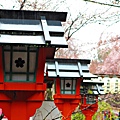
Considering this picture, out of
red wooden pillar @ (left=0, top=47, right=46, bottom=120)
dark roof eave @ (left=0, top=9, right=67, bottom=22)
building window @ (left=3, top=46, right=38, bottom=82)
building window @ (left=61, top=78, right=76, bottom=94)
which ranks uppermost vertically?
building window @ (left=61, top=78, right=76, bottom=94)

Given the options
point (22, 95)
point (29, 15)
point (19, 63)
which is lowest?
point (22, 95)

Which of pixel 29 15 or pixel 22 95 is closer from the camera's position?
pixel 29 15

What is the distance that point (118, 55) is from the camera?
363 inches

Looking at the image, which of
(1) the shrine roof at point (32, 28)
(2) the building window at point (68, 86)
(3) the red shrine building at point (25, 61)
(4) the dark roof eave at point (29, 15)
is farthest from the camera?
(2) the building window at point (68, 86)

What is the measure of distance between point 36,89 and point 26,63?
0.28 m

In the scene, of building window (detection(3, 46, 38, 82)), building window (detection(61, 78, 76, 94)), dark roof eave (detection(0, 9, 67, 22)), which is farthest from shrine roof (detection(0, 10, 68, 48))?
building window (detection(61, 78, 76, 94))

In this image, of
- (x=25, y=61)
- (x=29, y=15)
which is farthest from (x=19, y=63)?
(x=29, y=15)

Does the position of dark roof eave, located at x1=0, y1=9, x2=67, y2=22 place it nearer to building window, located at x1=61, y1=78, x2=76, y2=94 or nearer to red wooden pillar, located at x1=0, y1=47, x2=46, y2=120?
red wooden pillar, located at x1=0, y1=47, x2=46, y2=120

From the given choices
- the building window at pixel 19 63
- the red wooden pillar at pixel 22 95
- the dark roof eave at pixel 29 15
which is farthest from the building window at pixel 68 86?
the dark roof eave at pixel 29 15

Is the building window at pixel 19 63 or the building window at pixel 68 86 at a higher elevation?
the building window at pixel 68 86

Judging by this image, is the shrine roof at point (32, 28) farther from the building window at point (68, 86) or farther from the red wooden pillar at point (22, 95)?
the building window at point (68, 86)

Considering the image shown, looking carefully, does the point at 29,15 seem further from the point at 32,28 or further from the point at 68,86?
the point at 68,86

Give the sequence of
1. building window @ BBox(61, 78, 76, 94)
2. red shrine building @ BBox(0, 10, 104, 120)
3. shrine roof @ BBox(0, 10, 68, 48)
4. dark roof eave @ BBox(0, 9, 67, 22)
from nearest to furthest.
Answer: shrine roof @ BBox(0, 10, 68, 48) → red shrine building @ BBox(0, 10, 104, 120) → dark roof eave @ BBox(0, 9, 67, 22) → building window @ BBox(61, 78, 76, 94)

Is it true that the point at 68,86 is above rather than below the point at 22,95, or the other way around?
above
